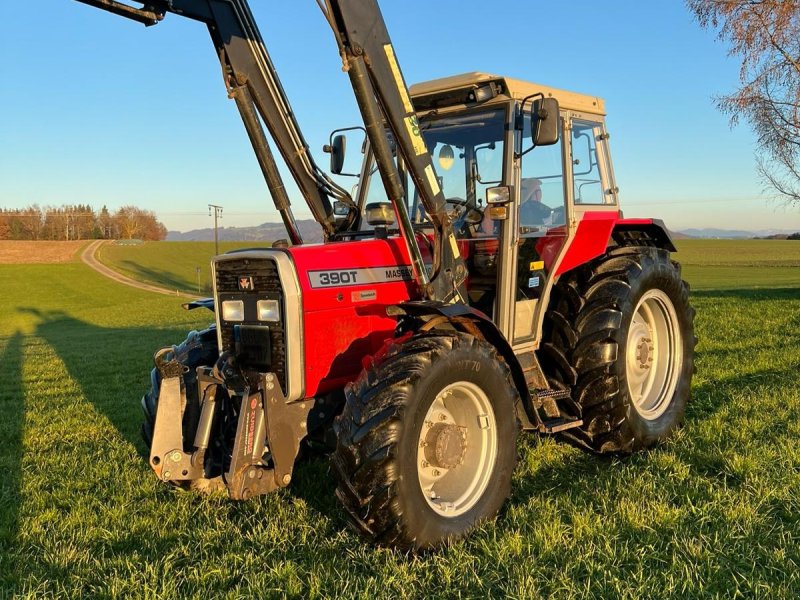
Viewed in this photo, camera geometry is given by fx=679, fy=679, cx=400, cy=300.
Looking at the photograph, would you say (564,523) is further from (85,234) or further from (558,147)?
(85,234)

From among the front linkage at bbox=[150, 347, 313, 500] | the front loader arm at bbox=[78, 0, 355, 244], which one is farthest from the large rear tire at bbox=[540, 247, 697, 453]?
the front linkage at bbox=[150, 347, 313, 500]

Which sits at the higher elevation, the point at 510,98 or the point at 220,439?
the point at 510,98

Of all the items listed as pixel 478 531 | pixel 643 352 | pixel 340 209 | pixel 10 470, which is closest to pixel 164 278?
pixel 10 470

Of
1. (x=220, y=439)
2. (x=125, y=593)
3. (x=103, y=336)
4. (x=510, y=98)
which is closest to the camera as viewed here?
(x=125, y=593)

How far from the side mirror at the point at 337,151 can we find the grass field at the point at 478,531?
2.16 metres

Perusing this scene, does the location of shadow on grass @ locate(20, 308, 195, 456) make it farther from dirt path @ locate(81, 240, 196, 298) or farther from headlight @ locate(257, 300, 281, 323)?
dirt path @ locate(81, 240, 196, 298)

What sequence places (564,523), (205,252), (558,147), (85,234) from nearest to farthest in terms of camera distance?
1. (564,523)
2. (558,147)
3. (205,252)
4. (85,234)

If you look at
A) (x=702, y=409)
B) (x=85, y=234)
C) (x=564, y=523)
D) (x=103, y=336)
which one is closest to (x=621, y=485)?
(x=564, y=523)

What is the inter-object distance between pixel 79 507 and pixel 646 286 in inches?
168

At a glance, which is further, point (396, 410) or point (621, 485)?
point (621, 485)

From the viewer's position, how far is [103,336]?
59.1ft

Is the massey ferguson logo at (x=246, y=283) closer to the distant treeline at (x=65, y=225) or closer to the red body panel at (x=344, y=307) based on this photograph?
the red body panel at (x=344, y=307)

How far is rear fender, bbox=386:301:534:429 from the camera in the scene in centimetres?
372

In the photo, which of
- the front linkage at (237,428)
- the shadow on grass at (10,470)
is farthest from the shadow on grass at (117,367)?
the front linkage at (237,428)
